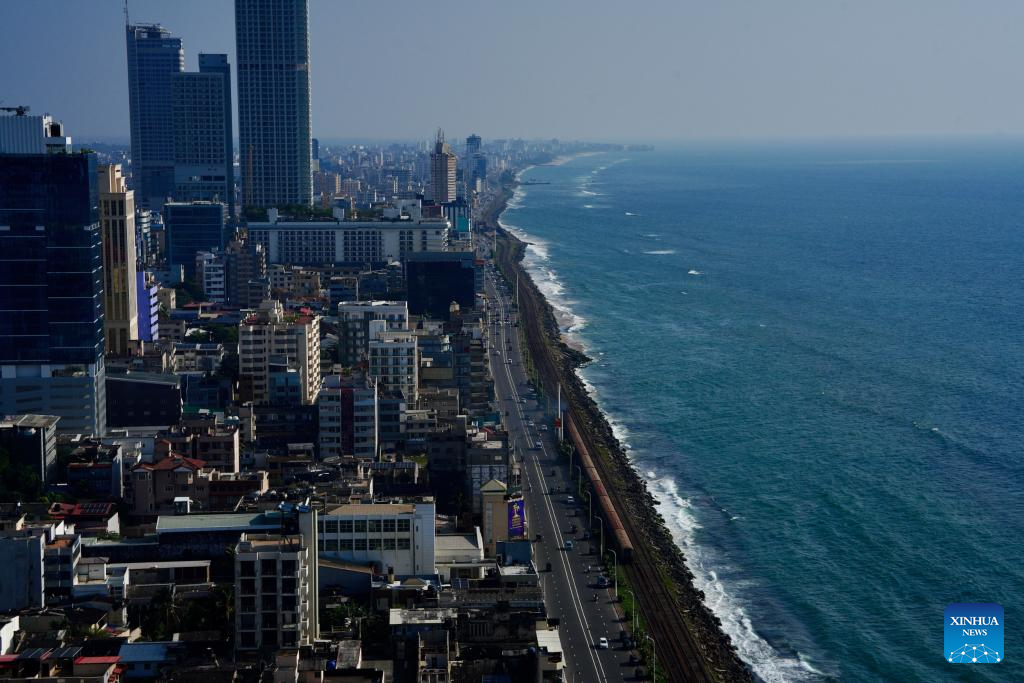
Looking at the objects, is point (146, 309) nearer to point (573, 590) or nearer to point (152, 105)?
point (573, 590)

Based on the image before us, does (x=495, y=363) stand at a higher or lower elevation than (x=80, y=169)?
lower

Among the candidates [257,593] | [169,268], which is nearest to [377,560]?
[257,593]

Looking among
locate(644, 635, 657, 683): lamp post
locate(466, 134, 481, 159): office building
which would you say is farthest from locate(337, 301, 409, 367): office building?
locate(466, 134, 481, 159): office building

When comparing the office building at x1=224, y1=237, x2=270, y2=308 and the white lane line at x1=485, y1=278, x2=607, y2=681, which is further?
the office building at x1=224, y1=237, x2=270, y2=308

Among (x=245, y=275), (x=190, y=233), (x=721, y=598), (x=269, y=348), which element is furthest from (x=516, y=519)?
(x=190, y=233)

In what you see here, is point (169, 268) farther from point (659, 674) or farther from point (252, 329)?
point (659, 674)

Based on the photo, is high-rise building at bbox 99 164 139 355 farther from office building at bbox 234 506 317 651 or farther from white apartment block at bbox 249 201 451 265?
office building at bbox 234 506 317 651
